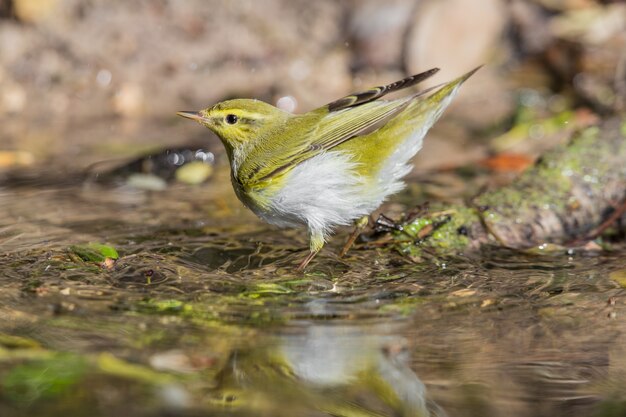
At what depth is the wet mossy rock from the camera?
5.05 meters

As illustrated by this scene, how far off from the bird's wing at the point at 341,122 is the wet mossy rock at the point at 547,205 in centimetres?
61

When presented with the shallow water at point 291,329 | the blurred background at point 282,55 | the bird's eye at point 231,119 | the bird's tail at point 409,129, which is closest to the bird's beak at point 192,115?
the bird's eye at point 231,119

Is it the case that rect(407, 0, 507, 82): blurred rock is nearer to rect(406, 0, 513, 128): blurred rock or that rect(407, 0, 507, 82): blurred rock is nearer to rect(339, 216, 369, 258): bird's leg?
rect(406, 0, 513, 128): blurred rock

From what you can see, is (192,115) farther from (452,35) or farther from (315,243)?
(452,35)

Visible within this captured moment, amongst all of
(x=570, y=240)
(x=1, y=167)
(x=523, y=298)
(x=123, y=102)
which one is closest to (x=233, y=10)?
(x=123, y=102)

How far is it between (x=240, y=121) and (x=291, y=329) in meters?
1.76

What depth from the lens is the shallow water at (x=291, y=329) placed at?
316cm

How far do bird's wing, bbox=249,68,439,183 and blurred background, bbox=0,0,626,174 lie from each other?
323 centimetres

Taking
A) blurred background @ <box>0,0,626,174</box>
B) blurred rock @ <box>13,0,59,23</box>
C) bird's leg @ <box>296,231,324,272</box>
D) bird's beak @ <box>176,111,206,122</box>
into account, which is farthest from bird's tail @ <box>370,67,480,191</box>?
blurred rock @ <box>13,0,59,23</box>

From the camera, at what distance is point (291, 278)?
14.8ft

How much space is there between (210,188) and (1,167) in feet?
5.59

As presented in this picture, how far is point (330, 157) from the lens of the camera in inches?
195

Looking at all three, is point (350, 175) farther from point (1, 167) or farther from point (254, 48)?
point (254, 48)

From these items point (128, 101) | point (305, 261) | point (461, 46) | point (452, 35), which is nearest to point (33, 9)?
point (128, 101)
